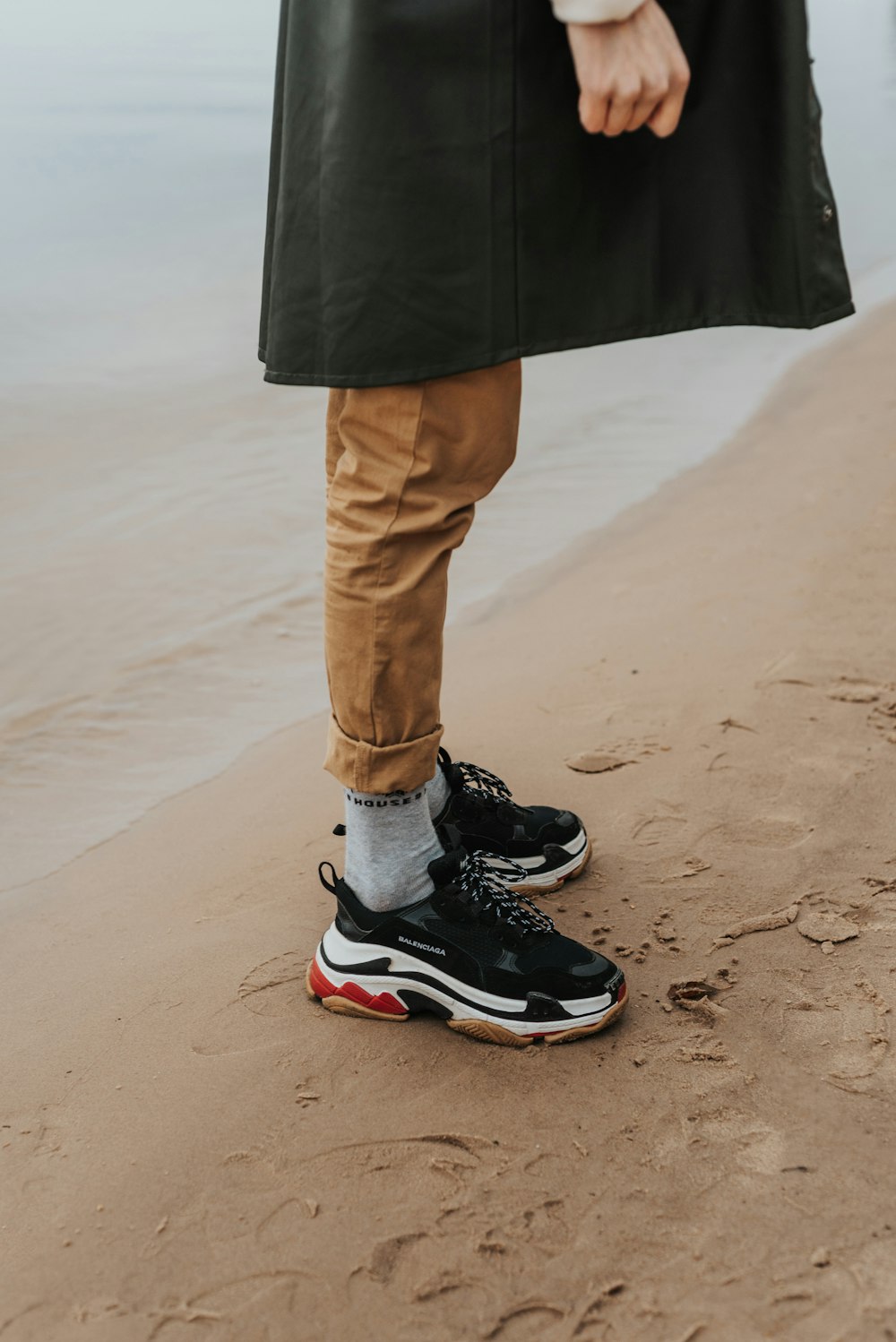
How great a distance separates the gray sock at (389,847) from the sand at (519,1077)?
161 millimetres

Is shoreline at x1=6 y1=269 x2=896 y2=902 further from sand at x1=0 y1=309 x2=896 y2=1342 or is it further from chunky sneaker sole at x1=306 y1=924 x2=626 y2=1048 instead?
chunky sneaker sole at x1=306 y1=924 x2=626 y2=1048

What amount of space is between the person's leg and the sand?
0.35m

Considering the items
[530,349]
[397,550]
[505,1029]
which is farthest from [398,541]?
[505,1029]

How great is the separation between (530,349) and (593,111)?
234mm

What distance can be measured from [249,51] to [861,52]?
857 centimetres

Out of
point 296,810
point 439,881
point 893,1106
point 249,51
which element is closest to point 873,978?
point 893,1106

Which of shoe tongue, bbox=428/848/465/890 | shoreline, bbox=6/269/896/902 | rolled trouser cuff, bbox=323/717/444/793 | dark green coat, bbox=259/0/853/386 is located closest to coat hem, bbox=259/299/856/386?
dark green coat, bbox=259/0/853/386

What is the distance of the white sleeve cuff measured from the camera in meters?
1.11

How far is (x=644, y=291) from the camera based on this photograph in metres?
1.35

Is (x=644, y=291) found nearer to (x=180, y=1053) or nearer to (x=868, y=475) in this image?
(x=180, y=1053)

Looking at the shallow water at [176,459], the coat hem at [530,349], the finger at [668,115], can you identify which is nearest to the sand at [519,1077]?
the shallow water at [176,459]

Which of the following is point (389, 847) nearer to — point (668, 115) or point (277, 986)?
point (277, 986)

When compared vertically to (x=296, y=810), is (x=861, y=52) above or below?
above

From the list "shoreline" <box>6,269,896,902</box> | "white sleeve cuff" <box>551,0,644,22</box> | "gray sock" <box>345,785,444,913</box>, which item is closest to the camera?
"white sleeve cuff" <box>551,0,644,22</box>
